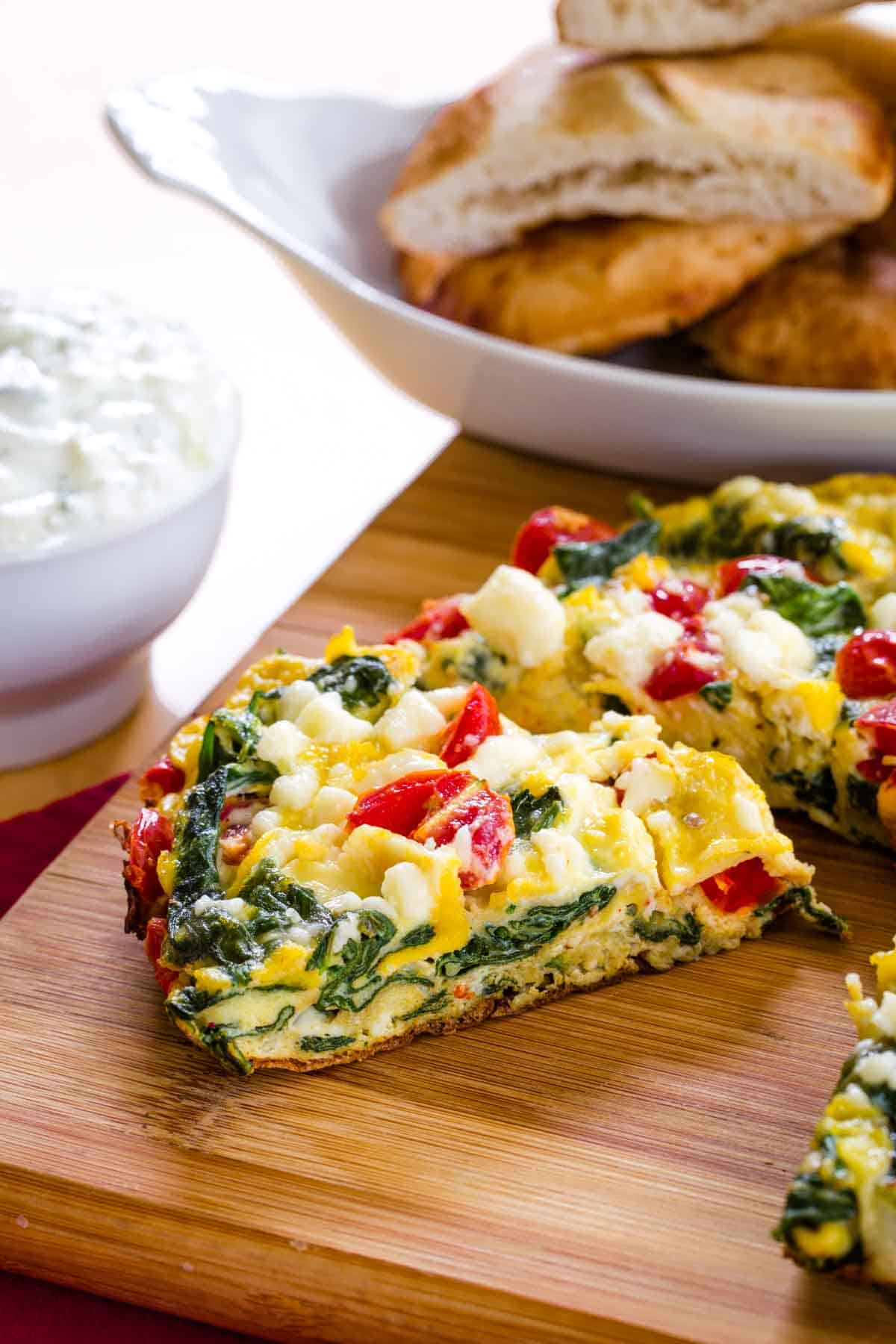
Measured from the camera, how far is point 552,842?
2.52 meters

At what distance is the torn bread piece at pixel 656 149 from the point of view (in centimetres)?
379

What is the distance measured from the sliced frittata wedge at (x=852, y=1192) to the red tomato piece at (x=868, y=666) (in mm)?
930

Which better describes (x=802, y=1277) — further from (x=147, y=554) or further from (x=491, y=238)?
(x=491, y=238)

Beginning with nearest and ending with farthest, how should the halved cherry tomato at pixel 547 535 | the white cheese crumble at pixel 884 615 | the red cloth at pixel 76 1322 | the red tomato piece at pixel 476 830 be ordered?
1. the red cloth at pixel 76 1322
2. the red tomato piece at pixel 476 830
3. the white cheese crumble at pixel 884 615
4. the halved cherry tomato at pixel 547 535

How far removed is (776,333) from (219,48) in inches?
216

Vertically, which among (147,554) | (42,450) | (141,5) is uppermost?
(42,450)

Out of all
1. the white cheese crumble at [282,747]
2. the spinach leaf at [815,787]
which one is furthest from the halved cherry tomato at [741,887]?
the white cheese crumble at [282,747]

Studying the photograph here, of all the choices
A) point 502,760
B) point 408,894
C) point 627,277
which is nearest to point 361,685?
point 502,760

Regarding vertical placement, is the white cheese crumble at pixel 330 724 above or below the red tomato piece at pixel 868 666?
below

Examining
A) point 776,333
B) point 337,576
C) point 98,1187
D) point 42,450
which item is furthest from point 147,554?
point 776,333

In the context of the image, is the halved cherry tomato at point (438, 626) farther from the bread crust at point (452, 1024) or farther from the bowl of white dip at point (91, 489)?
the bread crust at point (452, 1024)

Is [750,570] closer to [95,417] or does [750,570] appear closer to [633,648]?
[633,648]

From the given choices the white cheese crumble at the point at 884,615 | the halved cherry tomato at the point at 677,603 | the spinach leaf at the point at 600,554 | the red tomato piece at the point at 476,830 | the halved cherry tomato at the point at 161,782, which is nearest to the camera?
the red tomato piece at the point at 476,830

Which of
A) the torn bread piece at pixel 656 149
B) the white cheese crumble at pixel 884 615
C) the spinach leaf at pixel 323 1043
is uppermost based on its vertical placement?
the torn bread piece at pixel 656 149
